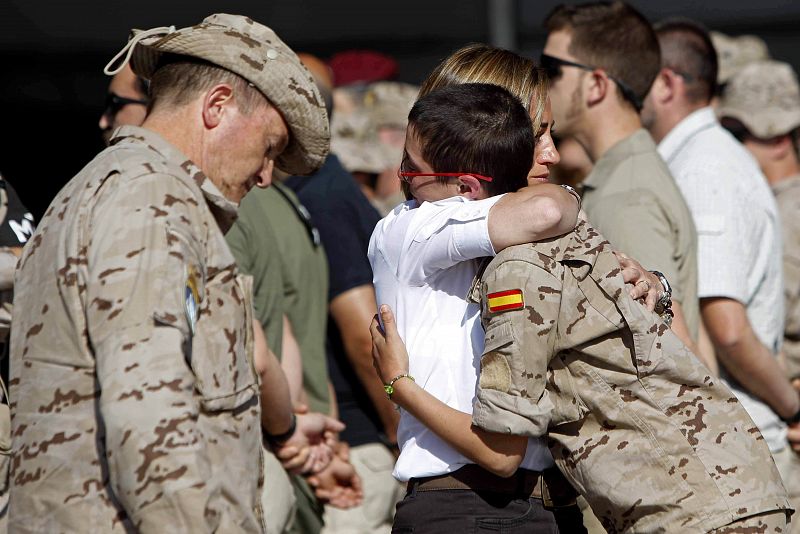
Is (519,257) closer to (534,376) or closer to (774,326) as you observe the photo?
(534,376)

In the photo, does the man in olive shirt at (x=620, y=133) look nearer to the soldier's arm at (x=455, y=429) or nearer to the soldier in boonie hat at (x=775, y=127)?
the soldier's arm at (x=455, y=429)

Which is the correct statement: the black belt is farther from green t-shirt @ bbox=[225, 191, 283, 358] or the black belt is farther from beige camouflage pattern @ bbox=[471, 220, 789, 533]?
green t-shirt @ bbox=[225, 191, 283, 358]

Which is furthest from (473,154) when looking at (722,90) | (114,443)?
(722,90)

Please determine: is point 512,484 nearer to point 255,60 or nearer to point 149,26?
point 255,60

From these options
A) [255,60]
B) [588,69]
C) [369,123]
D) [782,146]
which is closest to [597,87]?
[588,69]

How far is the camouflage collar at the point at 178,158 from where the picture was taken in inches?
101

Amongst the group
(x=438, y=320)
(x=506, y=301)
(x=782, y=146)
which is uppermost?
(x=506, y=301)

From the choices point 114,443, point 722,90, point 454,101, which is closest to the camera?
point 114,443

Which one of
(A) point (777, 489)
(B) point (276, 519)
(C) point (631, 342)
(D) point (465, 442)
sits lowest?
(B) point (276, 519)

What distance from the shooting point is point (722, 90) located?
20.1ft

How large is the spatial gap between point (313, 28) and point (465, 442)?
5.84 m

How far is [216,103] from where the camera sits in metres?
2.66

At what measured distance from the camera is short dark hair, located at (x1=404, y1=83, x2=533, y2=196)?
2.50 metres

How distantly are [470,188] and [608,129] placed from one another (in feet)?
5.36
